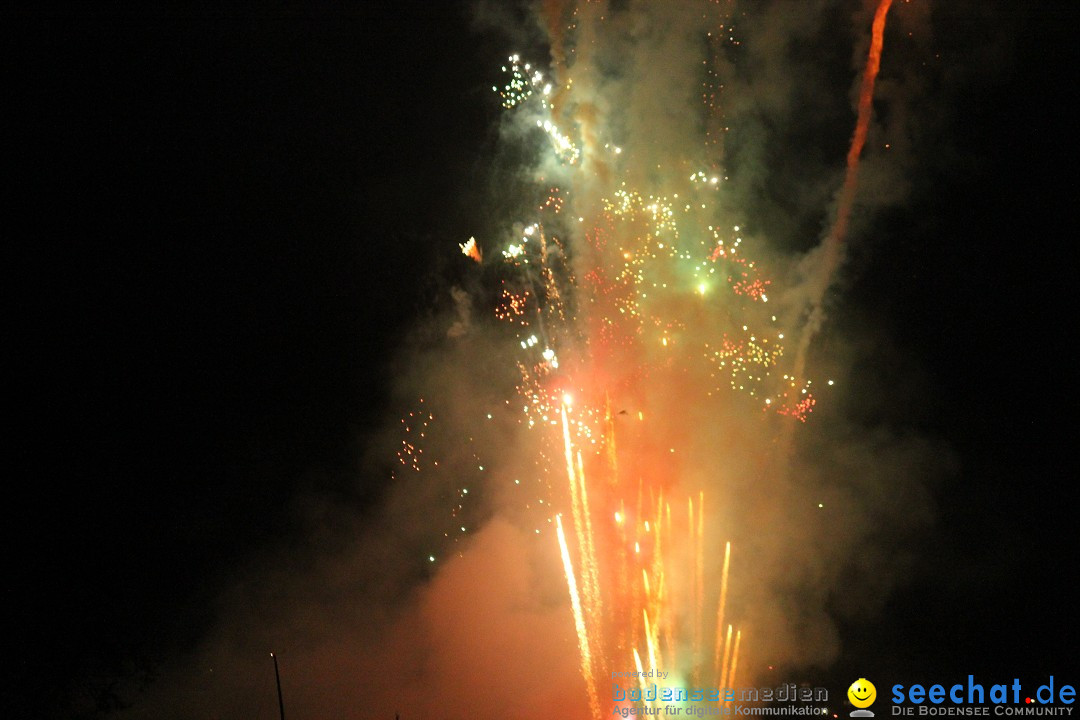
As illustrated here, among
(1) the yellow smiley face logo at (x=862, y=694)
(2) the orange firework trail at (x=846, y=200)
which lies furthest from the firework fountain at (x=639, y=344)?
(1) the yellow smiley face logo at (x=862, y=694)

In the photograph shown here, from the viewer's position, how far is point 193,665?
31.2 feet

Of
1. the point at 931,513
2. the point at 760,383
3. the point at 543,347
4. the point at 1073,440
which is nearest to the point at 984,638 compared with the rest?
the point at 931,513

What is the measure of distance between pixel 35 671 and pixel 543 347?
618cm

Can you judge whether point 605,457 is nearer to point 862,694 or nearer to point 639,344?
point 639,344

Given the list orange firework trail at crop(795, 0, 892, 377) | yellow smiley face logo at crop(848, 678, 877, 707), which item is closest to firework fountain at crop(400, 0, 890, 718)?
orange firework trail at crop(795, 0, 892, 377)

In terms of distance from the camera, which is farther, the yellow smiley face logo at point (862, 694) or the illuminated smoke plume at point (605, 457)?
the yellow smiley face logo at point (862, 694)

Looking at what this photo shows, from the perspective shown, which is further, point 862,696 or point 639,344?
point 639,344

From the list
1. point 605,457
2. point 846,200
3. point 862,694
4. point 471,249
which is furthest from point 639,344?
point 862,694

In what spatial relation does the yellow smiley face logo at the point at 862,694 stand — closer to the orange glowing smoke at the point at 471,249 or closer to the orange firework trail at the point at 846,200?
the orange firework trail at the point at 846,200

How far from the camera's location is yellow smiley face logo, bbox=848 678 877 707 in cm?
806

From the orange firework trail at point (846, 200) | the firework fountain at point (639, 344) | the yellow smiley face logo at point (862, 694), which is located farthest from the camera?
the yellow smiley face logo at point (862, 694)

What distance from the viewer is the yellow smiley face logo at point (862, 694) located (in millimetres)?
8062

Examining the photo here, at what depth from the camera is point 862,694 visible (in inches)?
318

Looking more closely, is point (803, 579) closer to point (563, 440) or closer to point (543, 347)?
point (563, 440)
